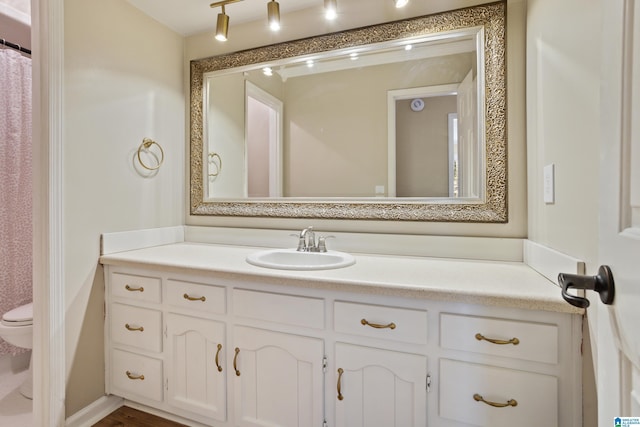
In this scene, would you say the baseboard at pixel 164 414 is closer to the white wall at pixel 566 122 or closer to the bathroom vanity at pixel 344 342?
the bathroom vanity at pixel 344 342

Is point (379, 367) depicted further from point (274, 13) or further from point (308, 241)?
point (274, 13)

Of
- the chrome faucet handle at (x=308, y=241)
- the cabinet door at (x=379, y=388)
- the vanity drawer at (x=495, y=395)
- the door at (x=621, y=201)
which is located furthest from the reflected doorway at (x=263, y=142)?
the door at (x=621, y=201)

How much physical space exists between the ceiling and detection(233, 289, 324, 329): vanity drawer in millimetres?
Answer: 1598

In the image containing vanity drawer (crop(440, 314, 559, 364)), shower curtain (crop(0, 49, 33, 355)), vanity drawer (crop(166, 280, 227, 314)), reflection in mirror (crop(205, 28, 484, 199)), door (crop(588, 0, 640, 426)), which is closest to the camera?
door (crop(588, 0, 640, 426))

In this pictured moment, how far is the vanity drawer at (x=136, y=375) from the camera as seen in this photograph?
157 cm

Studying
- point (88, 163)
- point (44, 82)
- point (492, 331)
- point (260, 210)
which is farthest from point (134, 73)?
point (492, 331)

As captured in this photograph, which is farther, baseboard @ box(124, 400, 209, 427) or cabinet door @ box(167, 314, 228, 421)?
baseboard @ box(124, 400, 209, 427)

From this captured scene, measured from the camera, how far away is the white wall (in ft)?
2.76

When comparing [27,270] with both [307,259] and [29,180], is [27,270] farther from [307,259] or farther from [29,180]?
[307,259]

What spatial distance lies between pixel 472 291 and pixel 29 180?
2917 mm

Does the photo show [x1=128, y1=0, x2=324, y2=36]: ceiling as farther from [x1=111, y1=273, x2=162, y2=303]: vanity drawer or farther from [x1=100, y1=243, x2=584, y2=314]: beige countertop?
[x1=111, y1=273, x2=162, y2=303]: vanity drawer

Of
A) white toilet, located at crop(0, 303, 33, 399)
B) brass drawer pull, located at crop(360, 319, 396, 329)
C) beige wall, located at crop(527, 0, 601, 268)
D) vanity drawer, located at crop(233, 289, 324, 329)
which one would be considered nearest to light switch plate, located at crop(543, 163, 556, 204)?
beige wall, located at crop(527, 0, 601, 268)

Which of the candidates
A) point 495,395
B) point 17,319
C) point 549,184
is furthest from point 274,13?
point 17,319

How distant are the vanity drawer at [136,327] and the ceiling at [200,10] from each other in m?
1.70
